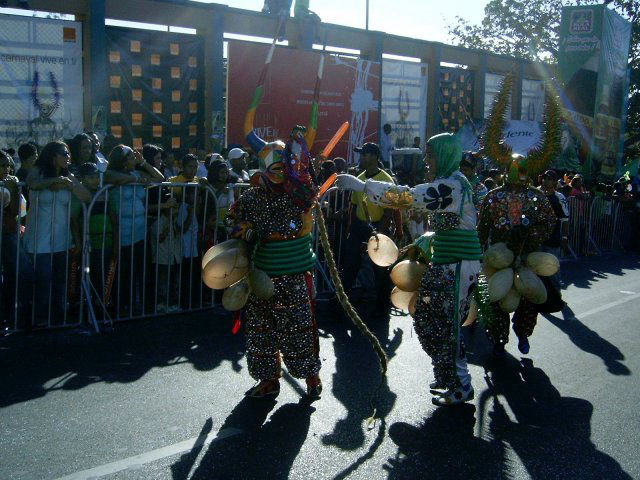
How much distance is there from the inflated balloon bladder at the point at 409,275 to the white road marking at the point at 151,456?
1.57 m

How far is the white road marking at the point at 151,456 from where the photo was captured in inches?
139

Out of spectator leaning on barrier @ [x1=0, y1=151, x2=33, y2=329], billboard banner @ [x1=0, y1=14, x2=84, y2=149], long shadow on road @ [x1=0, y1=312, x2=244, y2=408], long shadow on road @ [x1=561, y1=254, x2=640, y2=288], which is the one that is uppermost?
billboard banner @ [x1=0, y1=14, x2=84, y2=149]

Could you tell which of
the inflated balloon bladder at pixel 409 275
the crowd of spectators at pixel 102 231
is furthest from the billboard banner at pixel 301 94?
the inflated balloon bladder at pixel 409 275

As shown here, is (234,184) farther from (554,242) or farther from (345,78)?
(345,78)

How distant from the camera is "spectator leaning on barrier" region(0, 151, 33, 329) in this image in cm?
617

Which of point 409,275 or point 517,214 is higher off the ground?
point 517,214

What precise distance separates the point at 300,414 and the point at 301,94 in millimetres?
12588

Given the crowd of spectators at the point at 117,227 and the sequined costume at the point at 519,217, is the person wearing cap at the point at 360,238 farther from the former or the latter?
the sequined costume at the point at 519,217

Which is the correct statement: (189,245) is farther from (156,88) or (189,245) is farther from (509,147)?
(156,88)

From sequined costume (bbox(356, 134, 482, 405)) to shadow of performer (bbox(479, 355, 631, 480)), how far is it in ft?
1.34

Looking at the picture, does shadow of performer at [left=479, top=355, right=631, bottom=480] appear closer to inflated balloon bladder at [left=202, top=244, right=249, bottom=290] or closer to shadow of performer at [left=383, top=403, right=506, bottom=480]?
shadow of performer at [left=383, top=403, right=506, bottom=480]

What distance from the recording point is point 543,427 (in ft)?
14.8

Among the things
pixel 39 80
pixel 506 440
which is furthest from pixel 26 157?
pixel 39 80

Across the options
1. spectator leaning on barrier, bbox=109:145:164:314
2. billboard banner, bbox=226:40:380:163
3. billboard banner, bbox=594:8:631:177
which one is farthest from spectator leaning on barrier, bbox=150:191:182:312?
billboard banner, bbox=594:8:631:177
